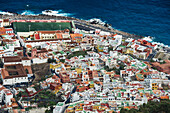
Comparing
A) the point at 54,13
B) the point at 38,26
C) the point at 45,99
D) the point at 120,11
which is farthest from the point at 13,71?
the point at 120,11

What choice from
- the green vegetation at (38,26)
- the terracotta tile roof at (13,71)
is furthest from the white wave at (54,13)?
the terracotta tile roof at (13,71)

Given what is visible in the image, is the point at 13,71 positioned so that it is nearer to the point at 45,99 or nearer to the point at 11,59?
the point at 11,59

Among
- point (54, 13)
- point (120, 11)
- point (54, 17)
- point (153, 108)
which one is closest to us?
point (153, 108)

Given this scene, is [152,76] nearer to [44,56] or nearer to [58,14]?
[44,56]

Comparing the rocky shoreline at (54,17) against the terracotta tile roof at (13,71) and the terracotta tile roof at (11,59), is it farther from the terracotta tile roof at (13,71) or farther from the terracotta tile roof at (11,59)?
the terracotta tile roof at (13,71)

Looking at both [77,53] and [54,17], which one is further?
[54,17]

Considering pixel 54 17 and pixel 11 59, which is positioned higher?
pixel 54 17

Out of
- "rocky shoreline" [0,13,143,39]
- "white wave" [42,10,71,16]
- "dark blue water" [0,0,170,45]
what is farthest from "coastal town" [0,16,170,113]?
"white wave" [42,10,71,16]

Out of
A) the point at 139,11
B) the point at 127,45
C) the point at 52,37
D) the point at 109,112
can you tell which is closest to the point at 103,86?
the point at 109,112
